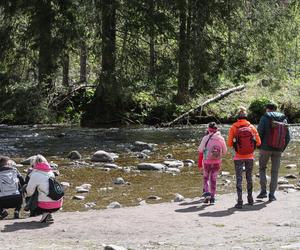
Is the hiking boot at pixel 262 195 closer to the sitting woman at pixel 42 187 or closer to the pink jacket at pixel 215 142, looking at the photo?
the pink jacket at pixel 215 142

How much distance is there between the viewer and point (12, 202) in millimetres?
11180

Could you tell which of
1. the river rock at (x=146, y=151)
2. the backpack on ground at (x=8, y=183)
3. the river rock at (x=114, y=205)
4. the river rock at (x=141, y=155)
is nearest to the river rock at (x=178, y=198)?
the river rock at (x=114, y=205)

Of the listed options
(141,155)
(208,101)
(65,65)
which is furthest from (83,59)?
(141,155)

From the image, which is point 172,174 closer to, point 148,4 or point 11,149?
point 11,149

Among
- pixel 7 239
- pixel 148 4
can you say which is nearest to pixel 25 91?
pixel 148 4

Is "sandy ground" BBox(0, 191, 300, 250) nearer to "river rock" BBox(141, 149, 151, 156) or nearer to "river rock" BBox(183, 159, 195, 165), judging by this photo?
"river rock" BBox(183, 159, 195, 165)

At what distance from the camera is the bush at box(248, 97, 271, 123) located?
31.3 m

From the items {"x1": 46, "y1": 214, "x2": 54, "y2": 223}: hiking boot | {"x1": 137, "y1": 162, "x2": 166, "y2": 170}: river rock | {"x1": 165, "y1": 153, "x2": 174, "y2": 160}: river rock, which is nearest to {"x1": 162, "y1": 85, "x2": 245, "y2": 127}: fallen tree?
{"x1": 165, "y1": 153, "x2": 174, "y2": 160}: river rock

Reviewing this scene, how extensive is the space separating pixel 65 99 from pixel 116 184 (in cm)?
1759

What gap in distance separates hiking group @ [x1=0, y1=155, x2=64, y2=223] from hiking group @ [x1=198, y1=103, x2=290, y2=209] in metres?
3.20

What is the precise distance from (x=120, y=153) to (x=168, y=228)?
10871 millimetres

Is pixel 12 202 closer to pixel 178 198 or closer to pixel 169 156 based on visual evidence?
pixel 178 198

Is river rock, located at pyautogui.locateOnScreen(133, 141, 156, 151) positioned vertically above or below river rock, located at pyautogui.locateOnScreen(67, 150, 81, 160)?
above

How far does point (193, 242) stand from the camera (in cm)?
889
